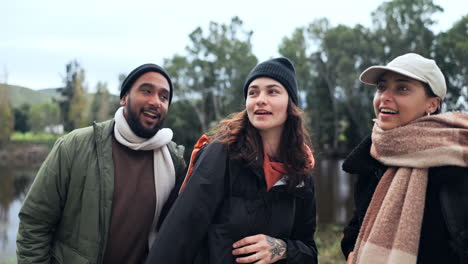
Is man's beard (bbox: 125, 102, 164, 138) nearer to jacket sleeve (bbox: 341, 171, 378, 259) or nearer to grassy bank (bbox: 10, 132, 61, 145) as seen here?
jacket sleeve (bbox: 341, 171, 378, 259)

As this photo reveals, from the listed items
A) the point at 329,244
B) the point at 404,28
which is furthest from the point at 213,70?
the point at 329,244

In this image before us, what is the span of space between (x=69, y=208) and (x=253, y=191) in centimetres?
121

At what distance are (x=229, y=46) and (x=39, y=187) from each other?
3011cm

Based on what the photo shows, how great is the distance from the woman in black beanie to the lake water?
7028 millimetres

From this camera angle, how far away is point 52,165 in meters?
2.42

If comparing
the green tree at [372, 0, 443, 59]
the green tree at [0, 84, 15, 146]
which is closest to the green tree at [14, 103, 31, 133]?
Result: the green tree at [0, 84, 15, 146]

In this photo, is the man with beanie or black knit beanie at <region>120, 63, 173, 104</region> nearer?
the man with beanie

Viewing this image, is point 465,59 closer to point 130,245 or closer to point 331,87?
point 331,87

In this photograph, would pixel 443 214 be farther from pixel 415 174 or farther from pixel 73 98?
pixel 73 98

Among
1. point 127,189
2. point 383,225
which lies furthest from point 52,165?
point 383,225

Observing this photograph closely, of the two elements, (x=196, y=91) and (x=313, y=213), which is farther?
(x=196, y=91)

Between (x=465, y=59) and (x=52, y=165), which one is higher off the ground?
(x=465, y=59)

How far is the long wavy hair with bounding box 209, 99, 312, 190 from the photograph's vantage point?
2.28 meters

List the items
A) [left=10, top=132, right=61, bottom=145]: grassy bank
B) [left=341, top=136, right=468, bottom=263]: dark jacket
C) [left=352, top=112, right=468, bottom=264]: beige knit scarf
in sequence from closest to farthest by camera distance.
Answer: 1. [left=341, top=136, right=468, bottom=263]: dark jacket
2. [left=352, top=112, right=468, bottom=264]: beige knit scarf
3. [left=10, top=132, right=61, bottom=145]: grassy bank
